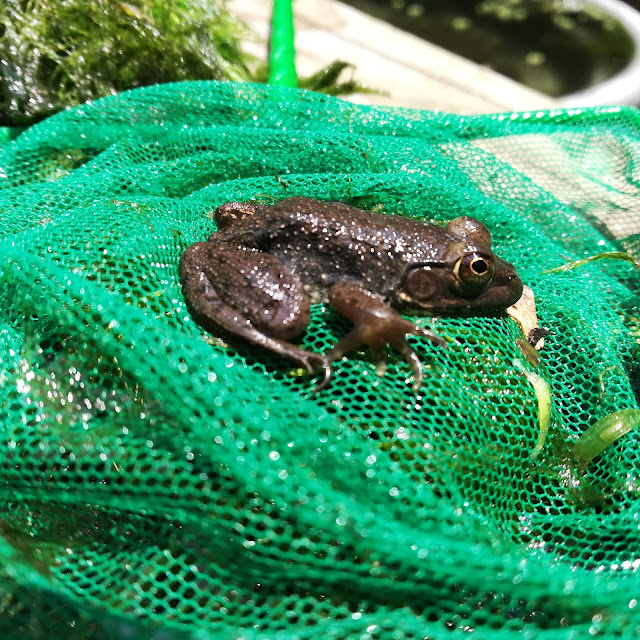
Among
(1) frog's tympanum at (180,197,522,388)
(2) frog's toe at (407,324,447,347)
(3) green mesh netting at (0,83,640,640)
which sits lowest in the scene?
(3) green mesh netting at (0,83,640,640)

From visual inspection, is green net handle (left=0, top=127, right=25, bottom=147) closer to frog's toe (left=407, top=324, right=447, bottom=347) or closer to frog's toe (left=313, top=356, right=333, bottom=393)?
frog's toe (left=313, top=356, right=333, bottom=393)

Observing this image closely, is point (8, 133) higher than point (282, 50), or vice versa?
point (282, 50)

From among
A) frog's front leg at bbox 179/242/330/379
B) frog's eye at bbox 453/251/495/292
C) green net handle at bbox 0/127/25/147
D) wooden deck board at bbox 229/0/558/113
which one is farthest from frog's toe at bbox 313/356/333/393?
wooden deck board at bbox 229/0/558/113

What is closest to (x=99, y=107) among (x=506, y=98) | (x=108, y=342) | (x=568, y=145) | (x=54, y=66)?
(x=54, y=66)

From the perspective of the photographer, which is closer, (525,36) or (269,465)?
(269,465)

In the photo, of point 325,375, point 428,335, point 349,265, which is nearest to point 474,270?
point 428,335

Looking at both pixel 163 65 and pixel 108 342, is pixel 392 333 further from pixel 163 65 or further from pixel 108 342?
pixel 163 65

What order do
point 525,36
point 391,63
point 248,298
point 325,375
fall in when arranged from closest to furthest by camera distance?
point 325,375 < point 248,298 < point 391,63 < point 525,36

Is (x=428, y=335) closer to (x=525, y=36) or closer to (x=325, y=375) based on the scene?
(x=325, y=375)
